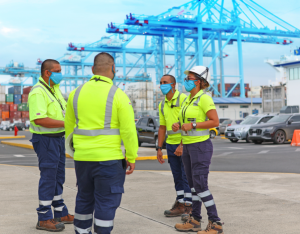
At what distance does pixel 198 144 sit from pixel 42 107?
1847 mm

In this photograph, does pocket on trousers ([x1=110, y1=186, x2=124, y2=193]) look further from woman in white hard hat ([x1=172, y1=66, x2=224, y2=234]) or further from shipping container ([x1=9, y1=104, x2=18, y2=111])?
shipping container ([x1=9, y1=104, x2=18, y2=111])

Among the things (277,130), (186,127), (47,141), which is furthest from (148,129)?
(186,127)

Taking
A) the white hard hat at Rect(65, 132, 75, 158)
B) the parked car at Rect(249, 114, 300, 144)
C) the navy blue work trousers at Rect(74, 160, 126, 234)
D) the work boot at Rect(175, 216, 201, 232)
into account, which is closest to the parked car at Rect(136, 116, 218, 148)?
the parked car at Rect(249, 114, 300, 144)

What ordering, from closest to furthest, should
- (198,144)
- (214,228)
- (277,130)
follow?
(214,228), (198,144), (277,130)

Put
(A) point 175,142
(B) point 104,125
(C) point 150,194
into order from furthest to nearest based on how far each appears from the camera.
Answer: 1. (C) point 150,194
2. (A) point 175,142
3. (B) point 104,125

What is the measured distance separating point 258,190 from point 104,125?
4.33 m

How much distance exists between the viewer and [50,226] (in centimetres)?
463

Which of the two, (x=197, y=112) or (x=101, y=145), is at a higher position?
(x=197, y=112)

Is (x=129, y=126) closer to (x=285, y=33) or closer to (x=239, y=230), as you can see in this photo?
(x=239, y=230)

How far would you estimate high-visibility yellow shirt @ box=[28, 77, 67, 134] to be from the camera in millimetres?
4617

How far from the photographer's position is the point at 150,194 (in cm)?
676

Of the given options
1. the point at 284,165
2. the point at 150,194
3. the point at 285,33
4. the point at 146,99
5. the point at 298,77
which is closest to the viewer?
the point at 150,194

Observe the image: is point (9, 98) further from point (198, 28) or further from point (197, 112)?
point (197, 112)

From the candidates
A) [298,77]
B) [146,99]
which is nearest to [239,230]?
[298,77]
